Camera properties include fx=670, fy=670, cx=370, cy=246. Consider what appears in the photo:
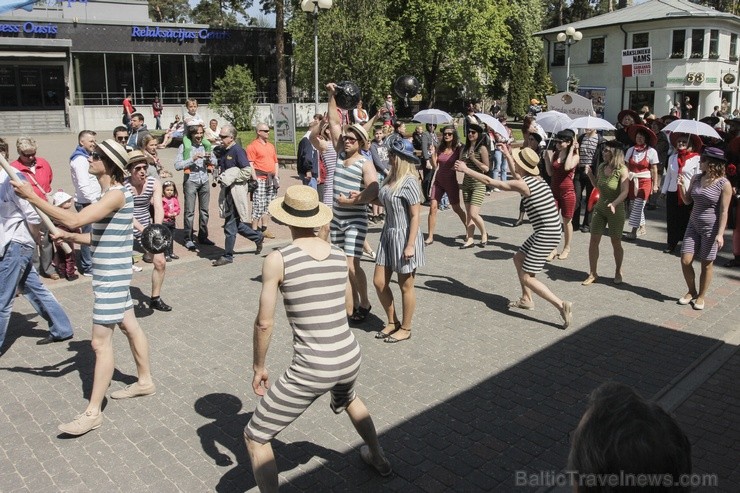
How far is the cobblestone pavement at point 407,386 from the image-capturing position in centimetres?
455

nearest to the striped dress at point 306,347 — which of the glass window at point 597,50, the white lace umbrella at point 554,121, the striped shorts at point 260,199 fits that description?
the striped shorts at point 260,199

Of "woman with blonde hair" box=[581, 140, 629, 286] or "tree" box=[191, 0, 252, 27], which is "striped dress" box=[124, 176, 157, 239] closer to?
"woman with blonde hair" box=[581, 140, 629, 286]

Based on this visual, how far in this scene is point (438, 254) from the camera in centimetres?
1066

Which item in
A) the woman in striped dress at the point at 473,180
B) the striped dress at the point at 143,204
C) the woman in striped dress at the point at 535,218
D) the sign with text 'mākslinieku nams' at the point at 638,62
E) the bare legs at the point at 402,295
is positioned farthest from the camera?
the sign with text 'mākslinieku nams' at the point at 638,62

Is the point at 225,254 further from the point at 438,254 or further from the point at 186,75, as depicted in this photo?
the point at 186,75

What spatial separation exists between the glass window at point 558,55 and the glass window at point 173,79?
88.4 ft

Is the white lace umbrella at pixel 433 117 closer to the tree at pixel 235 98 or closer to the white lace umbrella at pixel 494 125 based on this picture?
the white lace umbrella at pixel 494 125

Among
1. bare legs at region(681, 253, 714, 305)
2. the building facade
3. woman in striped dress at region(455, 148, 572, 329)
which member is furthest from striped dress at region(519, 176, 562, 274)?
the building facade

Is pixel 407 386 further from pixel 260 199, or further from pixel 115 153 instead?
pixel 260 199

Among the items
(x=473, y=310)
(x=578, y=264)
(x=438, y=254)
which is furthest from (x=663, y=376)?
(x=438, y=254)

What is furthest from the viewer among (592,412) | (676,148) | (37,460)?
(676,148)

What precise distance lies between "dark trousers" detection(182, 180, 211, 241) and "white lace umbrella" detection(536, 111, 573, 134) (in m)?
7.53

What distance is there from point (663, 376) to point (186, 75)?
39141mm

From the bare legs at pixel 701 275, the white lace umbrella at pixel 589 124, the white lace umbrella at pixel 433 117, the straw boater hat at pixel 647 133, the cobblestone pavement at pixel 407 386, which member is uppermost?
the white lace umbrella at pixel 433 117
